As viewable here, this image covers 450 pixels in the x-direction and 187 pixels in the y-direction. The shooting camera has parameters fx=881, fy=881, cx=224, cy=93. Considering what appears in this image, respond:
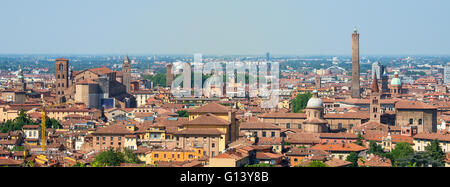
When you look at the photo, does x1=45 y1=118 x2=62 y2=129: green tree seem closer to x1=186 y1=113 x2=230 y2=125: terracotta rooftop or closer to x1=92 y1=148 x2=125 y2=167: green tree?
x1=186 y1=113 x2=230 y2=125: terracotta rooftop

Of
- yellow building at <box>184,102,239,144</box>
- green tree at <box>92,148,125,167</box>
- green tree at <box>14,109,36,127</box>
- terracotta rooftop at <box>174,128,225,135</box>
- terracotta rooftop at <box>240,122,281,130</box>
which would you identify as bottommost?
green tree at <box>14,109,36,127</box>

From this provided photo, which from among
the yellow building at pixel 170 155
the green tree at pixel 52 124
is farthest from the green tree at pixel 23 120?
the yellow building at pixel 170 155

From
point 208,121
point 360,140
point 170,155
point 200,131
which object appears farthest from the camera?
point 360,140

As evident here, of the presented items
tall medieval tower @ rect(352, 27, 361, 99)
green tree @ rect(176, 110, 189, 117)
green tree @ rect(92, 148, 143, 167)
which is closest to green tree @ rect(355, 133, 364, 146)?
green tree @ rect(92, 148, 143, 167)

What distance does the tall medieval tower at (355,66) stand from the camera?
43062mm

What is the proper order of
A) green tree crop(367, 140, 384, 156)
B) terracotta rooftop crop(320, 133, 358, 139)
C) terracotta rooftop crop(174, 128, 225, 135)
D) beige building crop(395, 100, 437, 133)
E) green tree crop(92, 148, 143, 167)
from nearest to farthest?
green tree crop(92, 148, 143, 167), terracotta rooftop crop(174, 128, 225, 135), green tree crop(367, 140, 384, 156), terracotta rooftop crop(320, 133, 358, 139), beige building crop(395, 100, 437, 133)

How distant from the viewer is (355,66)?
144 feet

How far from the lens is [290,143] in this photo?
80.1 ft

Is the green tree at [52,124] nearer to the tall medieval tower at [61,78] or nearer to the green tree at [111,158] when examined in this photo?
the tall medieval tower at [61,78]

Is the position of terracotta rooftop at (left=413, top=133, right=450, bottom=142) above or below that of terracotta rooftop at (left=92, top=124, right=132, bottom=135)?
below

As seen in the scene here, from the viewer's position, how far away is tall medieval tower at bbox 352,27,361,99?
43062 millimetres

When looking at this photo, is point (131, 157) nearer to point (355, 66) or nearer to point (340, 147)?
point (340, 147)

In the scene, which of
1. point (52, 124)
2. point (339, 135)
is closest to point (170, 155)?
point (339, 135)

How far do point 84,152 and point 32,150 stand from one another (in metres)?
1.41
